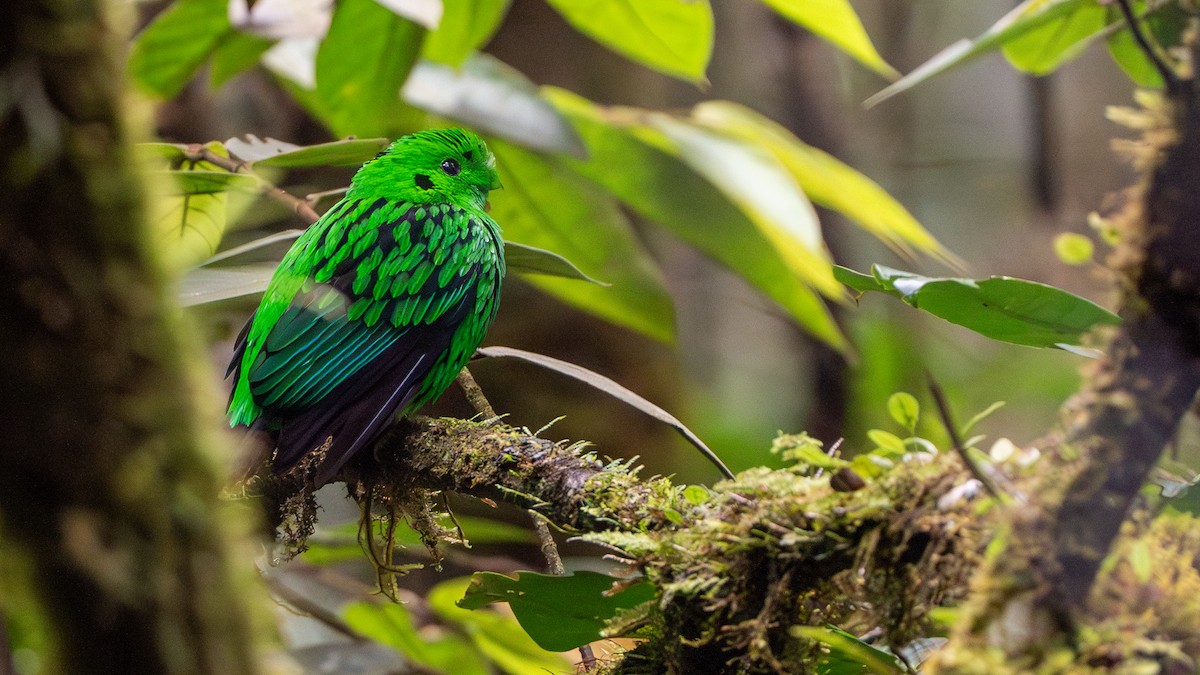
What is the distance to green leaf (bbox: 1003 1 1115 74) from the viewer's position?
1.89 meters

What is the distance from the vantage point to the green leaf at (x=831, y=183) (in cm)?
211

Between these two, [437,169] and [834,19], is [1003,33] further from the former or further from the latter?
[437,169]

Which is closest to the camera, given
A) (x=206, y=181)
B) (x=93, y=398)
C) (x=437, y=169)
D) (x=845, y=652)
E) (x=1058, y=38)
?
(x=93, y=398)

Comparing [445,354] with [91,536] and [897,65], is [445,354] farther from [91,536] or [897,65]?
[897,65]

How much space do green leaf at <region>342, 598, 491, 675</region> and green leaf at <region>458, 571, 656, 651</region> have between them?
0.97m

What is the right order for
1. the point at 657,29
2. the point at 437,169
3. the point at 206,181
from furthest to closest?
the point at 437,169 < the point at 206,181 < the point at 657,29

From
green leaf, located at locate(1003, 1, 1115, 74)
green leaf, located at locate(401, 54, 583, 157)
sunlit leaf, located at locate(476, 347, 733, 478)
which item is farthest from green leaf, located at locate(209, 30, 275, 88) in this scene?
green leaf, located at locate(1003, 1, 1115, 74)

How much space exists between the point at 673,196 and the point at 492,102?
0.69 m

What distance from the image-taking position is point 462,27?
7.17ft

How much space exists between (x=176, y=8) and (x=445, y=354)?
1.14 m

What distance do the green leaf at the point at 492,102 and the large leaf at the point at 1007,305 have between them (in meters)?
0.95

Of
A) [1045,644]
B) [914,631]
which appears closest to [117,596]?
[1045,644]

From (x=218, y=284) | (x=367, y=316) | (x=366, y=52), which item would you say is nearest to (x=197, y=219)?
(x=218, y=284)

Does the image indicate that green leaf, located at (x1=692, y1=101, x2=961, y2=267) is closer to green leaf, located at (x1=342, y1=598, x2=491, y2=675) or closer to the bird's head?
the bird's head
